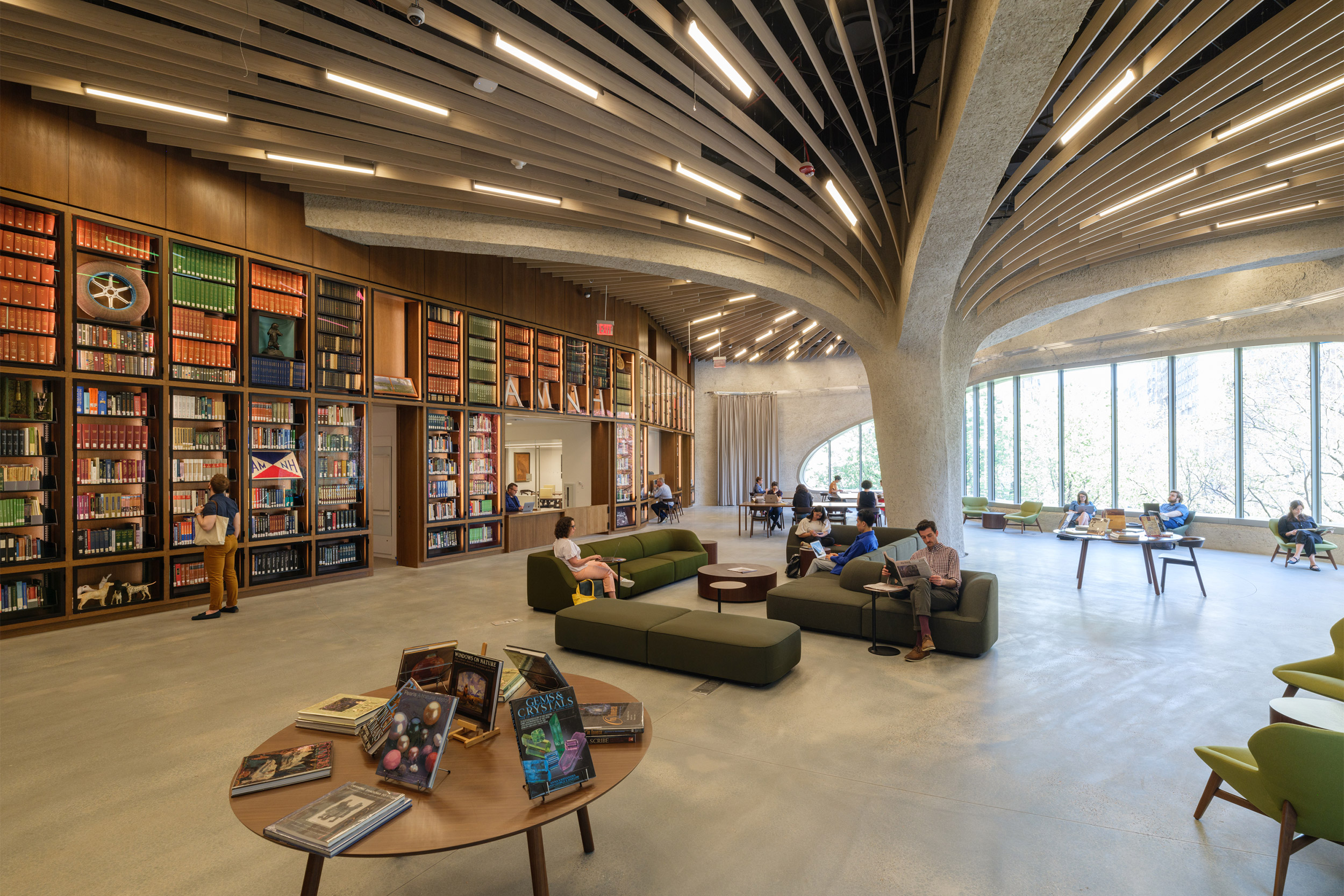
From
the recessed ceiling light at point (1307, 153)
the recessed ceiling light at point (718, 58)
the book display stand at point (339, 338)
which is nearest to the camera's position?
the recessed ceiling light at point (718, 58)

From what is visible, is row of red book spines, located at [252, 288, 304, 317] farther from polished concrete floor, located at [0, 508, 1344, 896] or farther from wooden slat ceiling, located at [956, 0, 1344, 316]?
wooden slat ceiling, located at [956, 0, 1344, 316]

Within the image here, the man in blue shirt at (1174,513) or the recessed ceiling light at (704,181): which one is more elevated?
the recessed ceiling light at (704,181)

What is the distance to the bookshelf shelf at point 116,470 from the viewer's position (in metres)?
6.21

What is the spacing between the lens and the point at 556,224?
27.5 feet

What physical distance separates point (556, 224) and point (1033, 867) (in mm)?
8067

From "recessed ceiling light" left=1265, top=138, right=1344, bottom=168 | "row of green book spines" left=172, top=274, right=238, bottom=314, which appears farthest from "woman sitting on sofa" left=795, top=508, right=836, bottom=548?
"row of green book spines" left=172, top=274, right=238, bottom=314

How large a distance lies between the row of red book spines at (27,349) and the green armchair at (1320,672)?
32.7ft

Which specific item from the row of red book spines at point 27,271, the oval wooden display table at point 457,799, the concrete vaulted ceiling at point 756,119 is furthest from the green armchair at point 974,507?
the row of red book spines at point 27,271

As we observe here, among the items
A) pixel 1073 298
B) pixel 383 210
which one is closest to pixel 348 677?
pixel 383 210

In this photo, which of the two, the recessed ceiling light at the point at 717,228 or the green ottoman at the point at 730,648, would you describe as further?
the recessed ceiling light at the point at 717,228

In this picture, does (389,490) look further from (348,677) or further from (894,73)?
(894,73)

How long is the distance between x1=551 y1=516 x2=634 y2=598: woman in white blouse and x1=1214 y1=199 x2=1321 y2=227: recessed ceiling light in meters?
8.97

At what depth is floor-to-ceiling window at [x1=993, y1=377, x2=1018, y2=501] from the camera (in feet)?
53.5

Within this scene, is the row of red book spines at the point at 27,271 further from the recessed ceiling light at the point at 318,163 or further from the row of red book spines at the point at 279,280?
the recessed ceiling light at the point at 318,163
